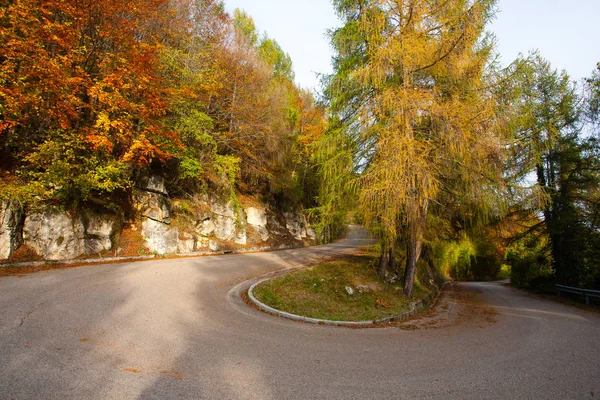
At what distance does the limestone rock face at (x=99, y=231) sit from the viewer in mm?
11750

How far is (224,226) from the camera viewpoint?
1816 cm

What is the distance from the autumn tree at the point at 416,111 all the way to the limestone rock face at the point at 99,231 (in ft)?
35.5

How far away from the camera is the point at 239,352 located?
15.3 ft

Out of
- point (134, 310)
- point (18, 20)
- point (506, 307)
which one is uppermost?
point (18, 20)

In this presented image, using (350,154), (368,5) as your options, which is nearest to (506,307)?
(350,154)

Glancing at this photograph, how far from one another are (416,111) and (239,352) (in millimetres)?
7986

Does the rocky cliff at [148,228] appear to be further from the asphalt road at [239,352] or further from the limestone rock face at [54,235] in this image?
the asphalt road at [239,352]

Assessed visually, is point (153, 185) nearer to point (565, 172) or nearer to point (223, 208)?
point (223, 208)

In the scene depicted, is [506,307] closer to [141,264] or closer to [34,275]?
[141,264]

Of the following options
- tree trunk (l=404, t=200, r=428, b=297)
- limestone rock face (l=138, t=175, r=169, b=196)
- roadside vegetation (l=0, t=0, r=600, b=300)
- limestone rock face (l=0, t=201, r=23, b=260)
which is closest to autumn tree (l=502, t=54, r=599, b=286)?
roadside vegetation (l=0, t=0, r=600, b=300)

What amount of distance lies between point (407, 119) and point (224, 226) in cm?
1315

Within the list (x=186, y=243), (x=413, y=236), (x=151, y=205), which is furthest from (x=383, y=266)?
(x=151, y=205)

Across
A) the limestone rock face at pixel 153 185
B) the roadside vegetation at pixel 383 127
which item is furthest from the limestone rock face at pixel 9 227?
the limestone rock face at pixel 153 185

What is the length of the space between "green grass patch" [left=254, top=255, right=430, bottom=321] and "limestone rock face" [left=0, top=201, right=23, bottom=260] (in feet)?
28.1
